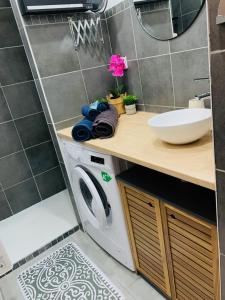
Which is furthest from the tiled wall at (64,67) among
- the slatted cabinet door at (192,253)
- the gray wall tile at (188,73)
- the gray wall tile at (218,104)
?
the gray wall tile at (218,104)

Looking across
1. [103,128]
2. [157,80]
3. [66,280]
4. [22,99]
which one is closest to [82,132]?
[103,128]

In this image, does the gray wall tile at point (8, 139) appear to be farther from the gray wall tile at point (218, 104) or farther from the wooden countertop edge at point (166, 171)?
the gray wall tile at point (218, 104)

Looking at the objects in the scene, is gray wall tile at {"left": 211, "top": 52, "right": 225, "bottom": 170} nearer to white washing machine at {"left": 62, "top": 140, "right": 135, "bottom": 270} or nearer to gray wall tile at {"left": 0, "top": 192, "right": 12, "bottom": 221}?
white washing machine at {"left": 62, "top": 140, "right": 135, "bottom": 270}

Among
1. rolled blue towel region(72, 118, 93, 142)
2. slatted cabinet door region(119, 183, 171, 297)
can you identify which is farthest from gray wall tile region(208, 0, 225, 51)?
rolled blue towel region(72, 118, 93, 142)

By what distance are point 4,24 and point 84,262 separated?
2.29 metres

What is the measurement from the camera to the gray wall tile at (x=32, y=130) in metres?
2.57

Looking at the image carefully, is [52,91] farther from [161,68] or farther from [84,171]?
[161,68]

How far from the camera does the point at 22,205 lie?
8.98 feet

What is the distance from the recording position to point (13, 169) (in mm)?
2600

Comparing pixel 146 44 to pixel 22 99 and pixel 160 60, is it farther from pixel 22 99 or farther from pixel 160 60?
pixel 22 99

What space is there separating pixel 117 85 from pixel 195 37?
0.89 m

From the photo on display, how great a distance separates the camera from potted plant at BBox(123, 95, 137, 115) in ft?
6.35

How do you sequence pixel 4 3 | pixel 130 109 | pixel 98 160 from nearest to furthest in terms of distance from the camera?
pixel 98 160 → pixel 130 109 → pixel 4 3

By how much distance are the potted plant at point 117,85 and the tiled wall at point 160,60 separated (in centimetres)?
8
